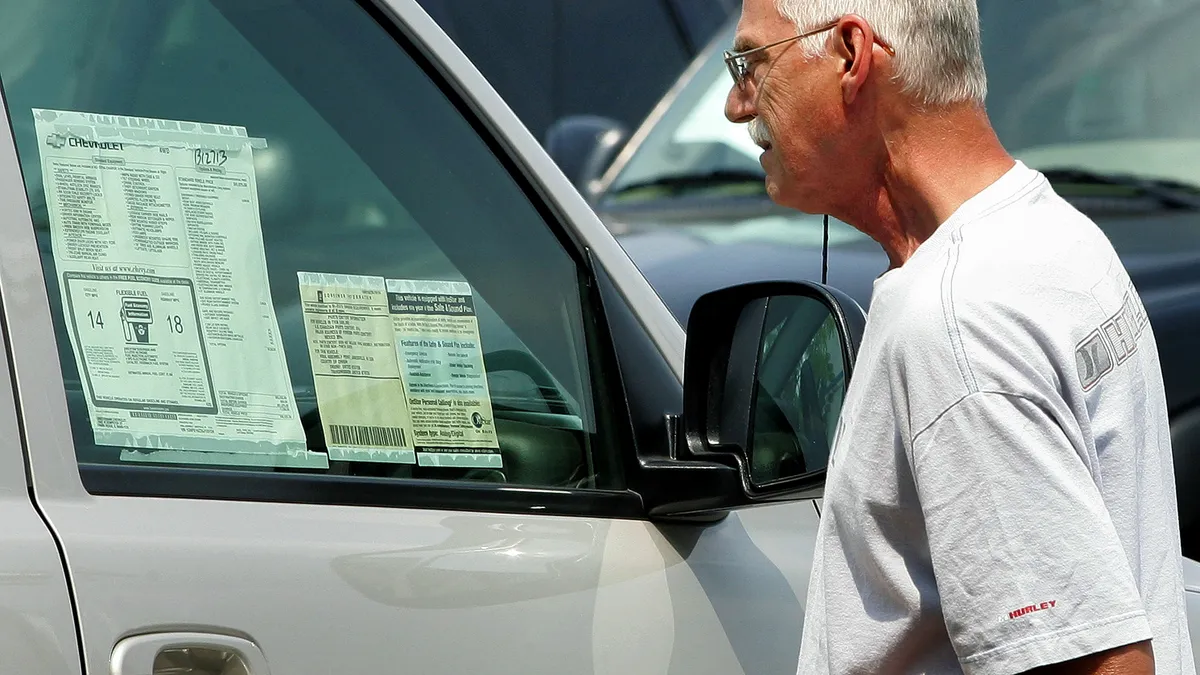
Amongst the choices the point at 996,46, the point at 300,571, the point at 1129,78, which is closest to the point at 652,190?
the point at 996,46

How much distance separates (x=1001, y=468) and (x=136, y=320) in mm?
848

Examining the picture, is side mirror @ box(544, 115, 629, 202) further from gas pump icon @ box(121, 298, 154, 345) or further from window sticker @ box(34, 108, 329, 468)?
gas pump icon @ box(121, 298, 154, 345)

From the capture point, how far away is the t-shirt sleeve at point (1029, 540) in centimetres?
127

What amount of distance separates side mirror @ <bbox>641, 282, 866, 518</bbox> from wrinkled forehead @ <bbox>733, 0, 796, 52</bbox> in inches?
12.7

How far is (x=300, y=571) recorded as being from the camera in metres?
1.61

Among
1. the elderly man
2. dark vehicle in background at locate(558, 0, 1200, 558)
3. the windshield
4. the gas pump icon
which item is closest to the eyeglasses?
the elderly man

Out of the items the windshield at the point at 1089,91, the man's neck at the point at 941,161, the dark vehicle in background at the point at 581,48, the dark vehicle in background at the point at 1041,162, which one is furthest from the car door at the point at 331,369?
the dark vehicle in background at the point at 581,48

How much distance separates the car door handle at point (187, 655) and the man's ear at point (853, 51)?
75 centimetres

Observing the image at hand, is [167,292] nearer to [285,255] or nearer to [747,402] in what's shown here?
[285,255]

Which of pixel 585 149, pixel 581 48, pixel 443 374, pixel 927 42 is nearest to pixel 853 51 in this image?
pixel 927 42

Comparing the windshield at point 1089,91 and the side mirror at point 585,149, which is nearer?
the windshield at point 1089,91

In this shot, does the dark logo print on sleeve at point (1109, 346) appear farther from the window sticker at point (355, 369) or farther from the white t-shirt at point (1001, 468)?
the window sticker at point (355, 369)

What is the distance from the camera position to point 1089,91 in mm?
4969

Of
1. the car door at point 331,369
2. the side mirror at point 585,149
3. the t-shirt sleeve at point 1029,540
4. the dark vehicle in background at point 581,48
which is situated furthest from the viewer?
the dark vehicle in background at point 581,48
